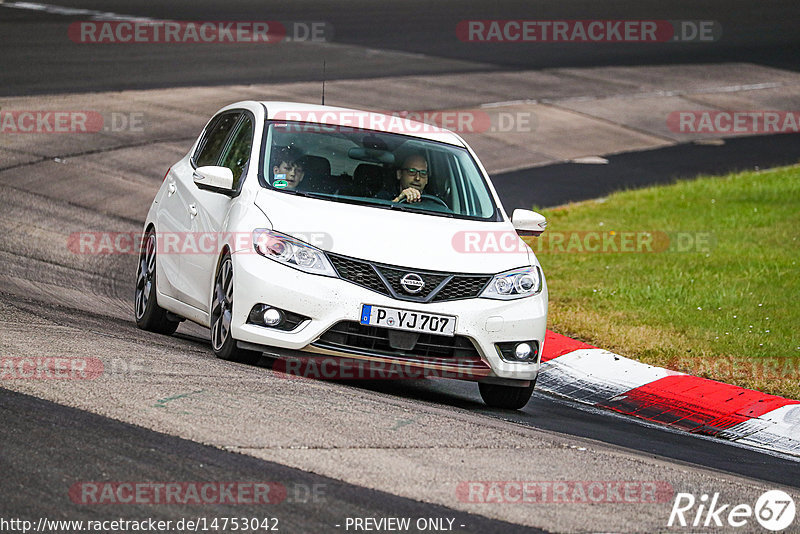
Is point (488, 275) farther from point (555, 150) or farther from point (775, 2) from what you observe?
point (775, 2)

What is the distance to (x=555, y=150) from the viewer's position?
20.0 m

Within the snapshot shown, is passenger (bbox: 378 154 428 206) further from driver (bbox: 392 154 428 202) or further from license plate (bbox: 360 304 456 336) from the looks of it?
license plate (bbox: 360 304 456 336)

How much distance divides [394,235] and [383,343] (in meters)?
0.67

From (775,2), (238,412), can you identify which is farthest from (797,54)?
(238,412)

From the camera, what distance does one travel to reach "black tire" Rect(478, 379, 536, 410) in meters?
8.07

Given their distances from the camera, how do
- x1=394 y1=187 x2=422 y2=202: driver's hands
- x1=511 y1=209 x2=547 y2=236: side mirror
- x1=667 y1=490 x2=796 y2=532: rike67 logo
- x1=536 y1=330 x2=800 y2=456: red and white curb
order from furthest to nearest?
x1=511 y1=209 x2=547 y2=236: side mirror < x1=394 y1=187 x2=422 y2=202: driver's hands < x1=536 y1=330 x2=800 y2=456: red and white curb < x1=667 y1=490 x2=796 y2=532: rike67 logo

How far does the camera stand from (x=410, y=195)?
8.37 m

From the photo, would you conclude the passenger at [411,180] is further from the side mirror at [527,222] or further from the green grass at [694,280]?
the green grass at [694,280]

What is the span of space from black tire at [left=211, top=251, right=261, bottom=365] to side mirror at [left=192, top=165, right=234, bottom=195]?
49cm

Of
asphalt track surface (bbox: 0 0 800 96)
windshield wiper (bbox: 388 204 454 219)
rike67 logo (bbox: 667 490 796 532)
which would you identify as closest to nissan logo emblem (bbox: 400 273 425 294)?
windshield wiper (bbox: 388 204 454 219)

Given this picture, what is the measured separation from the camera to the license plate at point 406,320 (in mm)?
7242

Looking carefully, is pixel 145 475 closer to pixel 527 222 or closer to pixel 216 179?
pixel 216 179

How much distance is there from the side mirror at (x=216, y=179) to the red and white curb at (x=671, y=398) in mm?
2830

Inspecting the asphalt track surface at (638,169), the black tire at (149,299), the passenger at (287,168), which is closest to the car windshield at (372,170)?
the passenger at (287,168)
